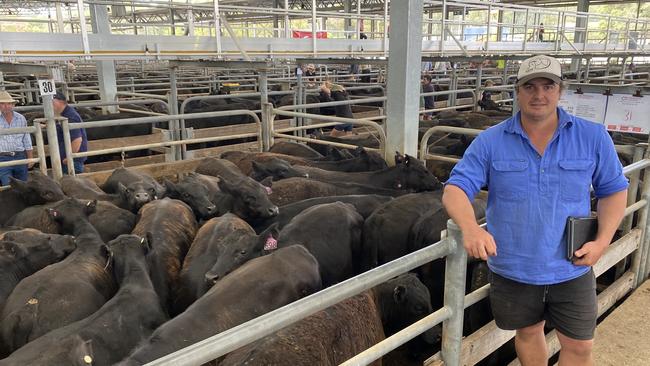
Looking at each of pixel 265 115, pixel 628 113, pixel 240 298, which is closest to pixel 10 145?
pixel 265 115

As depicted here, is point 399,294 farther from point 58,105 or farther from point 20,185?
point 58,105

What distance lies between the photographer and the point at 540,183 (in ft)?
8.22

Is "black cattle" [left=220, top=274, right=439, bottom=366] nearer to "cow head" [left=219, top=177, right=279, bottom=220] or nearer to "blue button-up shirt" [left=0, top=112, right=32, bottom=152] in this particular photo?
"cow head" [left=219, top=177, right=279, bottom=220]

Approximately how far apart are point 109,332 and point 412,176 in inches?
159

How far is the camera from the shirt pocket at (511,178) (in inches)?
99.6

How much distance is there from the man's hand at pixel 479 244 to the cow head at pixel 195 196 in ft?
12.0

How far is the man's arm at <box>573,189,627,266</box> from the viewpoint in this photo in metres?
2.52

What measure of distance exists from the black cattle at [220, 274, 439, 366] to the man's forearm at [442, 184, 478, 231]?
3.87 ft

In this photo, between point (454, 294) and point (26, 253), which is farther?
point (26, 253)

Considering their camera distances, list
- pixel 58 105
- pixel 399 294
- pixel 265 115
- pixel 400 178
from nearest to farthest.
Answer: pixel 399 294, pixel 400 178, pixel 58 105, pixel 265 115

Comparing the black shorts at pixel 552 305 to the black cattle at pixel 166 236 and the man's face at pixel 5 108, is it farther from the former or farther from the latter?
the man's face at pixel 5 108

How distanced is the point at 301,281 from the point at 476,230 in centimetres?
169

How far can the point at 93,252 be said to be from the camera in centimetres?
425

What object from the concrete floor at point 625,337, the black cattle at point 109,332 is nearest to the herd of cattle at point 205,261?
the black cattle at point 109,332
